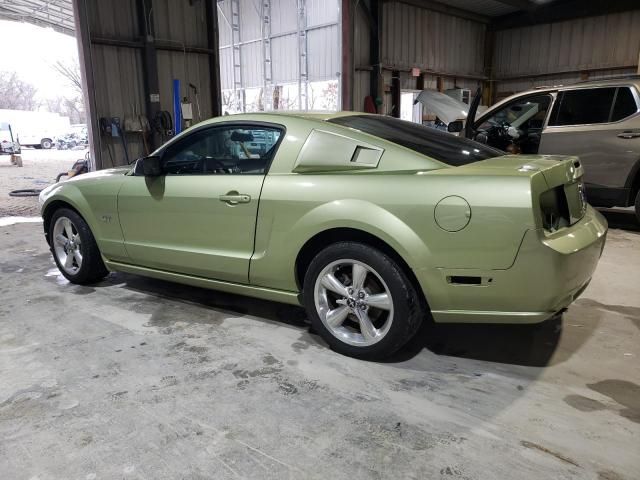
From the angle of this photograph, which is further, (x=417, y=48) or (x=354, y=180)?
(x=417, y=48)

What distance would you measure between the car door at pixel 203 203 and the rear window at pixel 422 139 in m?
0.54

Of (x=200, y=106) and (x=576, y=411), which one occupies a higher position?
(x=200, y=106)

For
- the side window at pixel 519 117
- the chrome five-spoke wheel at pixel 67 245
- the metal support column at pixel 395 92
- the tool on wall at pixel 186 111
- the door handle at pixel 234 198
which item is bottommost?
the chrome five-spoke wheel at pixel 67 245

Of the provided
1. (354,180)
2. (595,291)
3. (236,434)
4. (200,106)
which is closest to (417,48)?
(200,106)

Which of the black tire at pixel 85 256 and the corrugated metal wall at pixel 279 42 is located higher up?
the corrugated metal wall at pixel 279 42

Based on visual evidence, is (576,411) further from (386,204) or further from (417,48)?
(417,48)

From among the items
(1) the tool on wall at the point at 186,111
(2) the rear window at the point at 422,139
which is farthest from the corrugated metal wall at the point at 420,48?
(2) the rear window at the point at 422,139

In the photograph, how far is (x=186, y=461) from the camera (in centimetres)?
191

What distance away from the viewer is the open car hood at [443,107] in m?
12.2

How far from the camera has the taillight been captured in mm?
2324

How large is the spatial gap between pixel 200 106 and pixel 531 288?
9212 mm

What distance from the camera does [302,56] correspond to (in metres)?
16.3

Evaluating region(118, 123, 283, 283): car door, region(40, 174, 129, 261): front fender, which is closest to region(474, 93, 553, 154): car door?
region(118, 123, 283, 283): car door

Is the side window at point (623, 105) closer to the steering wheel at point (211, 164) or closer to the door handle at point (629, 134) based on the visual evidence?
the door handle at point (629, 134)
